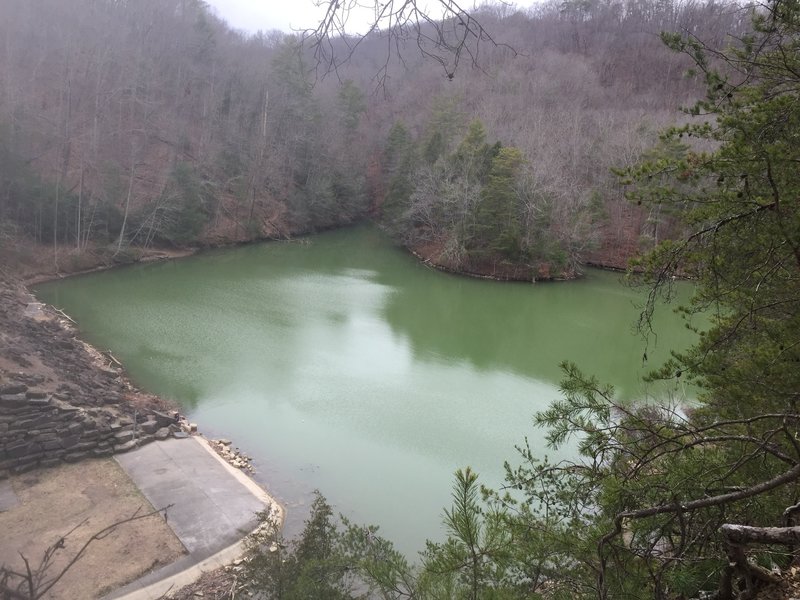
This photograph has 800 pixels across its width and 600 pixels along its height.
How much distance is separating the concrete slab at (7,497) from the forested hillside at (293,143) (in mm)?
13635

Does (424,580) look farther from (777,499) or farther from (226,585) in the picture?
(226,585)

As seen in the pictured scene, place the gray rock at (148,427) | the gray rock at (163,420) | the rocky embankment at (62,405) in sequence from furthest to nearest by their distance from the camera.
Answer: the gray rock at (163,420)
the gray rock at (148,427)
the rocky embankment at (62,405)

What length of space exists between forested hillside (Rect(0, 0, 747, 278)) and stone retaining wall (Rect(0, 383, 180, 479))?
39.8 ft

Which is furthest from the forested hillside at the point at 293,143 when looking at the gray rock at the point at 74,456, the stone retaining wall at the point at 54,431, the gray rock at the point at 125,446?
the gray rock at the point at 74,456

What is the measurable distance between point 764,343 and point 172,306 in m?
15.5

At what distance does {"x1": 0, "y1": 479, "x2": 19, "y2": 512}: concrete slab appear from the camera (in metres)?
6.24

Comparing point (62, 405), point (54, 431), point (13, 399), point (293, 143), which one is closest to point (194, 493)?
point (54, 431)

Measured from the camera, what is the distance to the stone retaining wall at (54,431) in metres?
7.08

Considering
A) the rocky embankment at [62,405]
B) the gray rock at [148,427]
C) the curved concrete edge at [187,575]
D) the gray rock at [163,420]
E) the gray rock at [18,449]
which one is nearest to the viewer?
the curved concrete edge at [187,575]

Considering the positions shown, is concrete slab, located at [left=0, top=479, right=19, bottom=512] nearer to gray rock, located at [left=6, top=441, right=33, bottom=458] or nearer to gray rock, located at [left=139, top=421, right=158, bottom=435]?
gray rock, located at [left=6, top=441, right=33, bottom=458]

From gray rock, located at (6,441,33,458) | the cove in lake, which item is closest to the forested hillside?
the cove in lake

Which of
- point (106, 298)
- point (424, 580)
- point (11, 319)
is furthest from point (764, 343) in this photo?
point (106, 298)

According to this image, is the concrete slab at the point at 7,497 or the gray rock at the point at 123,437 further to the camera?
the gray rock at the point at 123,437

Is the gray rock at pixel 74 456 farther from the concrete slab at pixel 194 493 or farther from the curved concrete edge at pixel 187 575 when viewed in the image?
the curved concrete edge at pixel 187 575
